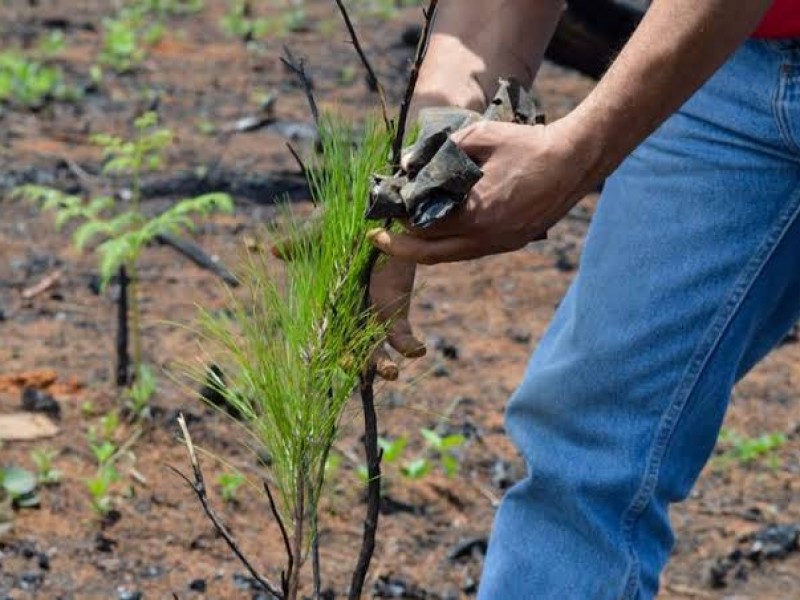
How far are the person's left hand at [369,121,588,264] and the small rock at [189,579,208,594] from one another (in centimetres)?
163

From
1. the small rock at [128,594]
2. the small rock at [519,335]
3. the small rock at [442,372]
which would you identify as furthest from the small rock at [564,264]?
the small rock at [128,594]

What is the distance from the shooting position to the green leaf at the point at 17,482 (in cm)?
362

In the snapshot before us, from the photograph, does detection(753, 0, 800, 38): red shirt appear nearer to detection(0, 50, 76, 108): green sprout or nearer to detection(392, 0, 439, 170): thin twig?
detection(392, 0, 439, 170): thin twig

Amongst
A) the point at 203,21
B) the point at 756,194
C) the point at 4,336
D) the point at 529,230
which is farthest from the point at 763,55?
the point at 203,21

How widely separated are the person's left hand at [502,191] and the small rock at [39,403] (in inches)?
90.2

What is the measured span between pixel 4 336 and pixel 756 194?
2878 millimetres

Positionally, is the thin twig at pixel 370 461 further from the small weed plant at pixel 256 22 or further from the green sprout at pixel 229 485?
the small weed plant at pixel 256 22

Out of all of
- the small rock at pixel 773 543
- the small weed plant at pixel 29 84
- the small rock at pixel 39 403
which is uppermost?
the small rock at pixel 773 543

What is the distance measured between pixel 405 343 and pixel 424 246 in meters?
0.27

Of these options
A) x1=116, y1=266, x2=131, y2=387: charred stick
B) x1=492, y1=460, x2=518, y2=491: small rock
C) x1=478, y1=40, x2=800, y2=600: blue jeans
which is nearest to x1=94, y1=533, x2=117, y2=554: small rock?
x1=116, y1=266, x2=131, y2=387: charred stick

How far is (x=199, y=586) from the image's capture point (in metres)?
3.39

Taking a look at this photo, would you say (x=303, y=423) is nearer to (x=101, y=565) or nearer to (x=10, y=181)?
(x=101, y=565)

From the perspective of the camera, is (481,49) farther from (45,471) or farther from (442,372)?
(442,372)

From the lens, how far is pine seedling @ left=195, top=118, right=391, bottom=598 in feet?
6.91
